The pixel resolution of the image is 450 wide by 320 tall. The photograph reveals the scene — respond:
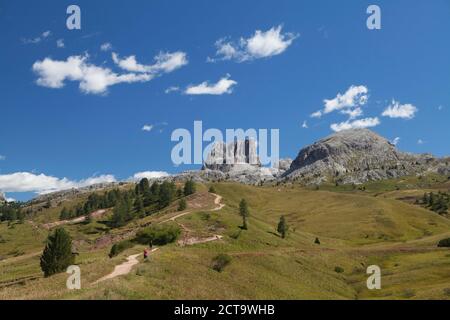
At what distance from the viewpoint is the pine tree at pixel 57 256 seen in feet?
235

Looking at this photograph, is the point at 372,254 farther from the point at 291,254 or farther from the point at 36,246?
the point at 36,246

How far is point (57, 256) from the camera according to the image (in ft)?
239

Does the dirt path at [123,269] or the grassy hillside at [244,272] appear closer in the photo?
the grassy hillside at [244,272]

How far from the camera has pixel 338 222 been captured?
653 feet

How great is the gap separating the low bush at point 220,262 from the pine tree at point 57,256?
24.5 metres

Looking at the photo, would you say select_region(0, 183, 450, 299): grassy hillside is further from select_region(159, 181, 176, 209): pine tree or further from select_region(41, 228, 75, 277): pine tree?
select_region(159, 181, 176, 209): pine tree

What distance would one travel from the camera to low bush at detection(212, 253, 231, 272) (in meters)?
68.1

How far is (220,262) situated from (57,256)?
27.5m

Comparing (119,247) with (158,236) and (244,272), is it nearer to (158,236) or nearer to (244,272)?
(158,236)

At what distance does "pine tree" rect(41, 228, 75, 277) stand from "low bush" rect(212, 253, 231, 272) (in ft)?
80.5

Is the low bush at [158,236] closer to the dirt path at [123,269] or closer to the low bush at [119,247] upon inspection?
the low bush at [119,247]

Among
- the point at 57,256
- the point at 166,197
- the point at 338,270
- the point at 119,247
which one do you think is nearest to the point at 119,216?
the point at 166,197

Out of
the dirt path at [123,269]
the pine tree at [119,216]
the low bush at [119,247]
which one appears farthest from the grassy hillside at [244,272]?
the pine tree at [119,216]

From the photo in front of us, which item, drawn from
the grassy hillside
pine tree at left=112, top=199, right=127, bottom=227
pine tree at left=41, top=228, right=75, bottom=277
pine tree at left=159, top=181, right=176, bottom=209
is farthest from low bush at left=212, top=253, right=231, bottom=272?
pine tree at left=159, top=181, right=176, bottom=209
